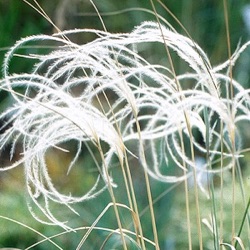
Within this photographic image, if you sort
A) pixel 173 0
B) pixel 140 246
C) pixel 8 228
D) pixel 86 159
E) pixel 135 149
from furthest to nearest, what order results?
pixel 173 0 < pixel 135 149 < pixel 86 159 < pixel 8 228 < pixel 140 246

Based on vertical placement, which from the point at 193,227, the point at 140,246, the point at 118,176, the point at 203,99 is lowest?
the point at 193,227

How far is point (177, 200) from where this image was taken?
6.57 feet

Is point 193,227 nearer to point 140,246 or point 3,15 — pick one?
point 140,246

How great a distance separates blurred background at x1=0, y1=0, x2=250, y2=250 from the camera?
6.24ft

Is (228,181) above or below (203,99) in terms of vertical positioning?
below

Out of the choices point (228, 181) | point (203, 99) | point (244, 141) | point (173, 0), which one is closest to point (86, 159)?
point (228, 181)

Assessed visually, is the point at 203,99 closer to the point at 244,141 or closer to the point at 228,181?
the point at 228,181

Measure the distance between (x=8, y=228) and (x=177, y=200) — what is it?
1.40 ft

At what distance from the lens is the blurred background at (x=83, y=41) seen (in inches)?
74.9

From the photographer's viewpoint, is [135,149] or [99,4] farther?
[99,4]

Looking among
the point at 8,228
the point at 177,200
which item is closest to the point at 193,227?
the point at 177,200

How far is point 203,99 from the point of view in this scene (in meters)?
1.09

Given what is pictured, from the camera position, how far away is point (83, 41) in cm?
308

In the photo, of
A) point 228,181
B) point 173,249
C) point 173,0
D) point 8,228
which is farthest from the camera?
point 173,0
